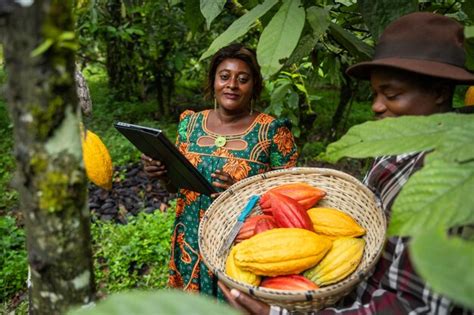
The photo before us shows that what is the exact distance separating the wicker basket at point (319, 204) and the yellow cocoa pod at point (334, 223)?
1.4 inches

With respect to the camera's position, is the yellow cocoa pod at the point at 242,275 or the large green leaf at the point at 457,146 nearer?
the large green leaf at the point at 457,146

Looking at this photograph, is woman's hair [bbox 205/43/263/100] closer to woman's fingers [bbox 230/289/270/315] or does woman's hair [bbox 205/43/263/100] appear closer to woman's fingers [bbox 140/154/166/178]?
woman's fingers [bbox 140/154/166/178]

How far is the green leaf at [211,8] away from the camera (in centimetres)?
90

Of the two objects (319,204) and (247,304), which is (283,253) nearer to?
(247,304)

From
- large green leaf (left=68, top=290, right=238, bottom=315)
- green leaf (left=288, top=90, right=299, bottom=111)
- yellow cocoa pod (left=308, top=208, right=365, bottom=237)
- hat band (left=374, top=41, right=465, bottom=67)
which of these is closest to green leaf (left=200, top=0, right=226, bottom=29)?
hat band (left=374, top=41, right=465, bottom=67)

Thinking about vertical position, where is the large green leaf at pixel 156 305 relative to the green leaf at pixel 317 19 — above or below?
below

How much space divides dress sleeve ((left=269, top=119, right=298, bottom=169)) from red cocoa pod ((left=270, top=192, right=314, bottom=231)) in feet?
1.89

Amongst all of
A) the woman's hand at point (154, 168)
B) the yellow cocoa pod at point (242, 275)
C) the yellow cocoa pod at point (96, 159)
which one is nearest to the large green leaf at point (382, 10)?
the yellow cocoa pod at point (242, 275)

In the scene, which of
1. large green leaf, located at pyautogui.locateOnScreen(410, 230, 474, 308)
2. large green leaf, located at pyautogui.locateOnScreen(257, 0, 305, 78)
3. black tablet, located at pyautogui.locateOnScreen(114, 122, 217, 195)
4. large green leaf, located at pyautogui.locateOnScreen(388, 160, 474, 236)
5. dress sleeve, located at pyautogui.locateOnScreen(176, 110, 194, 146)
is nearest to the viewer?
large green leaf, located at pyautogui.locateOnScreen(410, 230, 474, 308)

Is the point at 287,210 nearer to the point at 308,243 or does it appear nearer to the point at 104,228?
the point at 308,243

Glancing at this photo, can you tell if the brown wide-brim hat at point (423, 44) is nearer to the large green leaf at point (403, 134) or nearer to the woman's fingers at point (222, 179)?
the large green leaf at point (403, 134)

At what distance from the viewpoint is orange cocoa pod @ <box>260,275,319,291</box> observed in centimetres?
97

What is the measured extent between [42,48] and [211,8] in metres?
0.54

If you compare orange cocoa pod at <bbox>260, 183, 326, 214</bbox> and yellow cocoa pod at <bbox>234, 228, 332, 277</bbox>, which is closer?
yellow cocoa pod at <bbox>234, 228, 332, 277</bbox>
